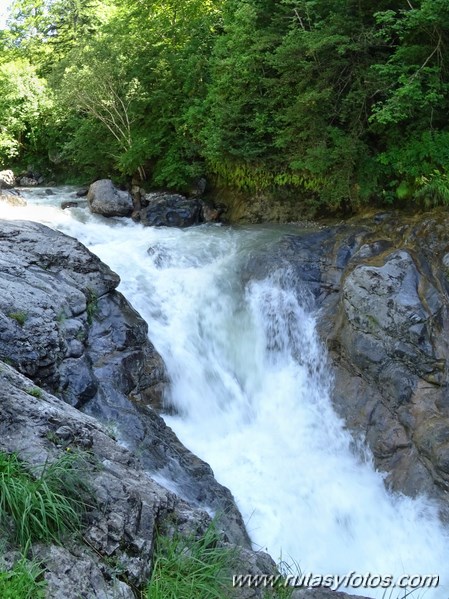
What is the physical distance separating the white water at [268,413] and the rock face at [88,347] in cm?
51

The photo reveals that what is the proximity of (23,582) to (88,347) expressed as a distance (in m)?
4.33

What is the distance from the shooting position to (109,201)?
12492 mm

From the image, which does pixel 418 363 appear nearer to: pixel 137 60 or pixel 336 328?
pixel 336 328

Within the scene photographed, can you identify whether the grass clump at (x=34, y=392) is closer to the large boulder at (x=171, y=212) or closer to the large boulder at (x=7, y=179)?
the large boulder at (x=171, y=212)

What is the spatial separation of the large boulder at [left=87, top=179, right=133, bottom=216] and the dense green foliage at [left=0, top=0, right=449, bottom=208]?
1117 millimetres

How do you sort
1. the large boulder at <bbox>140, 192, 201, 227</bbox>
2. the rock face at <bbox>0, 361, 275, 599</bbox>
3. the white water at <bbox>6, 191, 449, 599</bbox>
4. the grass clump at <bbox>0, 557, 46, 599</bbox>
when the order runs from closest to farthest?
the grass clump at <bbox>0, 557, 46, 599</bbox>
the rock face at <bbox>0, 361, 275, 599</bbox>
the white water at <bbox>6, 191, 449, 599</bbox>
the large boulder at <bbox>140, 192, 201, 227</bbox>

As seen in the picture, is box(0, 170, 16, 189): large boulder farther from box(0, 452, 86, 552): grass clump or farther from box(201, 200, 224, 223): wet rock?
box(0, 452, 86, 552): grass clump

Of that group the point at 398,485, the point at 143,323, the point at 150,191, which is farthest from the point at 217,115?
the point at 398,485

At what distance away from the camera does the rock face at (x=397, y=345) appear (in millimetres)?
6738

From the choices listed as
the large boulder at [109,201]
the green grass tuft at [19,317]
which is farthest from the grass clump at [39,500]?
the large boulder at [109,201]

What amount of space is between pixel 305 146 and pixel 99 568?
8929mm

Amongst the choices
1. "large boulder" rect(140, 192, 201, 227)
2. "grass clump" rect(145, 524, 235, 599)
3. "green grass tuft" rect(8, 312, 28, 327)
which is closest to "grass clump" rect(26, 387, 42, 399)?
"grass clump" rect(145, 524, 235, 599)

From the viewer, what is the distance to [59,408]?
12.8ft

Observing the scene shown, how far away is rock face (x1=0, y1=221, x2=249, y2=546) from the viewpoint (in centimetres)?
546
